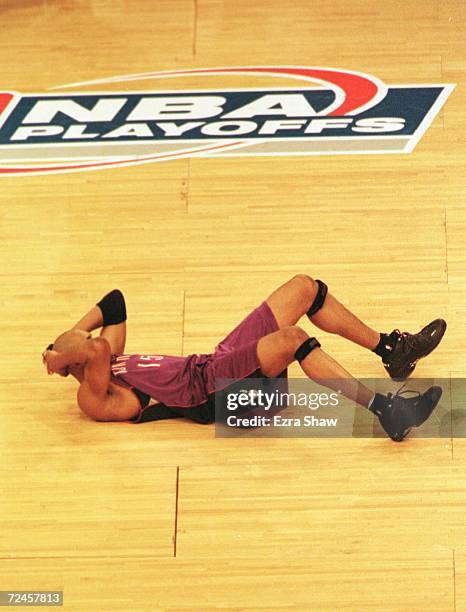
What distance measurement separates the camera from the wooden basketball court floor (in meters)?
4.79

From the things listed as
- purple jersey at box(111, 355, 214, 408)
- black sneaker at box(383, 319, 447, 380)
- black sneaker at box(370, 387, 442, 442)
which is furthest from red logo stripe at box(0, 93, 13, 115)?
black sneaker at box(370, 387, 442, 442)

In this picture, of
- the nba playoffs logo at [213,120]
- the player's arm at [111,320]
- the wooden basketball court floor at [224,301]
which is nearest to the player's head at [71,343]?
the player's arm at [111,320]

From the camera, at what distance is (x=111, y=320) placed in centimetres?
540

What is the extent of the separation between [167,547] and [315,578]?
61cm

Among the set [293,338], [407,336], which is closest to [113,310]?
[293,338]

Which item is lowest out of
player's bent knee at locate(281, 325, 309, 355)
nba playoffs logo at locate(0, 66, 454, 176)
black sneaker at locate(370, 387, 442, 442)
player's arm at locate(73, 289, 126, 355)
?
black sneaker at locate(370, 387, 442, 442)

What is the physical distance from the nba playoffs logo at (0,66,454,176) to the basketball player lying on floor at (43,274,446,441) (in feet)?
5.00

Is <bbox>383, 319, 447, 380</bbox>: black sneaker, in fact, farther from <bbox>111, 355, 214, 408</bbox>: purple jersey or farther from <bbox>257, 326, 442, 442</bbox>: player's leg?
<bbox>111, 355, 214, 408</bbox>: purple jersey

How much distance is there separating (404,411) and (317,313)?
589mm

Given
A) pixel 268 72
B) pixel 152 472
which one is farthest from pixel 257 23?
pixel 152 472

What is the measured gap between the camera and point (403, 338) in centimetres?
536

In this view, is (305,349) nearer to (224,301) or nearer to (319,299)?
(319,299)

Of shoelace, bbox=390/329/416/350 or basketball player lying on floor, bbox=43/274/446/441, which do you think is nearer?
basketball player lying on floor, bbox=43/274/446/441

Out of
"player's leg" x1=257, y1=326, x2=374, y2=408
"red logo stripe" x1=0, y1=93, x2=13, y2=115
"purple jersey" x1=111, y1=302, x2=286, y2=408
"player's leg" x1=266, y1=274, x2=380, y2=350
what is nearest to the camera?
"player's leg" x1=257, y1=326, x2=374, y2=408
